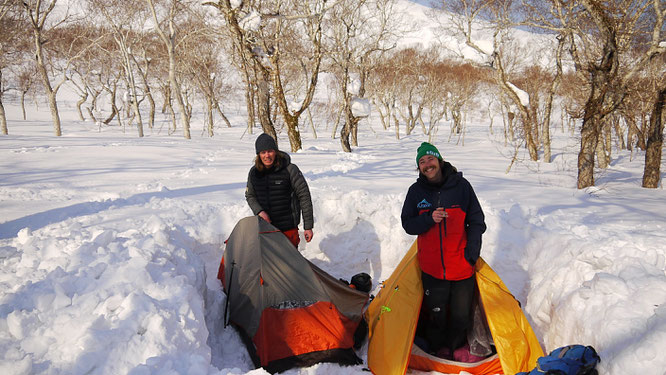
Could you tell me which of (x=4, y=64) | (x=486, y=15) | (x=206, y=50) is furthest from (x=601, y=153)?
(x=4, y=64)

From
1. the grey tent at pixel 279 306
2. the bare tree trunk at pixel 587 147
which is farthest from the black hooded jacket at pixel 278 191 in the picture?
the bare tree trunk at pixel 587 147

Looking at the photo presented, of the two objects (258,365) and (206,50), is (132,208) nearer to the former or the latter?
(258,365)

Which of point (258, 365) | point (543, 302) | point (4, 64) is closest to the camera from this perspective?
point (258, 365)

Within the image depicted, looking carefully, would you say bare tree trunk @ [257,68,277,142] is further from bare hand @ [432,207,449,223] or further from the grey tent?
bare hand @ [432,207,449,223]

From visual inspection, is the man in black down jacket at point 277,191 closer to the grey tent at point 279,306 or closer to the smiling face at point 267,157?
the smiling face at point 267,157

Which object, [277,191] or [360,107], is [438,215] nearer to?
[277,191]

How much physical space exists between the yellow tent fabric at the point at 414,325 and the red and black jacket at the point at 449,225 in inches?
11.4

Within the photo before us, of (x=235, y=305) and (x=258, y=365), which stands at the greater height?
(x=235, y=305)

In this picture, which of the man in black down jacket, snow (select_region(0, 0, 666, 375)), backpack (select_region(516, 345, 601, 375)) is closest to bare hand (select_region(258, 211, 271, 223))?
the man in black down jacket

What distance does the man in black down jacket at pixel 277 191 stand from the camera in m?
3.95

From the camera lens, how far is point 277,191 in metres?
4.04

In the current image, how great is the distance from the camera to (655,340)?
7.06 feet

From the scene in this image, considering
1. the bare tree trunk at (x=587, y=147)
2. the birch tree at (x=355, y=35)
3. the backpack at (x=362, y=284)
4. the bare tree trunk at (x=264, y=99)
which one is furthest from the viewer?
the birch tree at (x=355, y=35)

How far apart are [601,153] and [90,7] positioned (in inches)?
931
